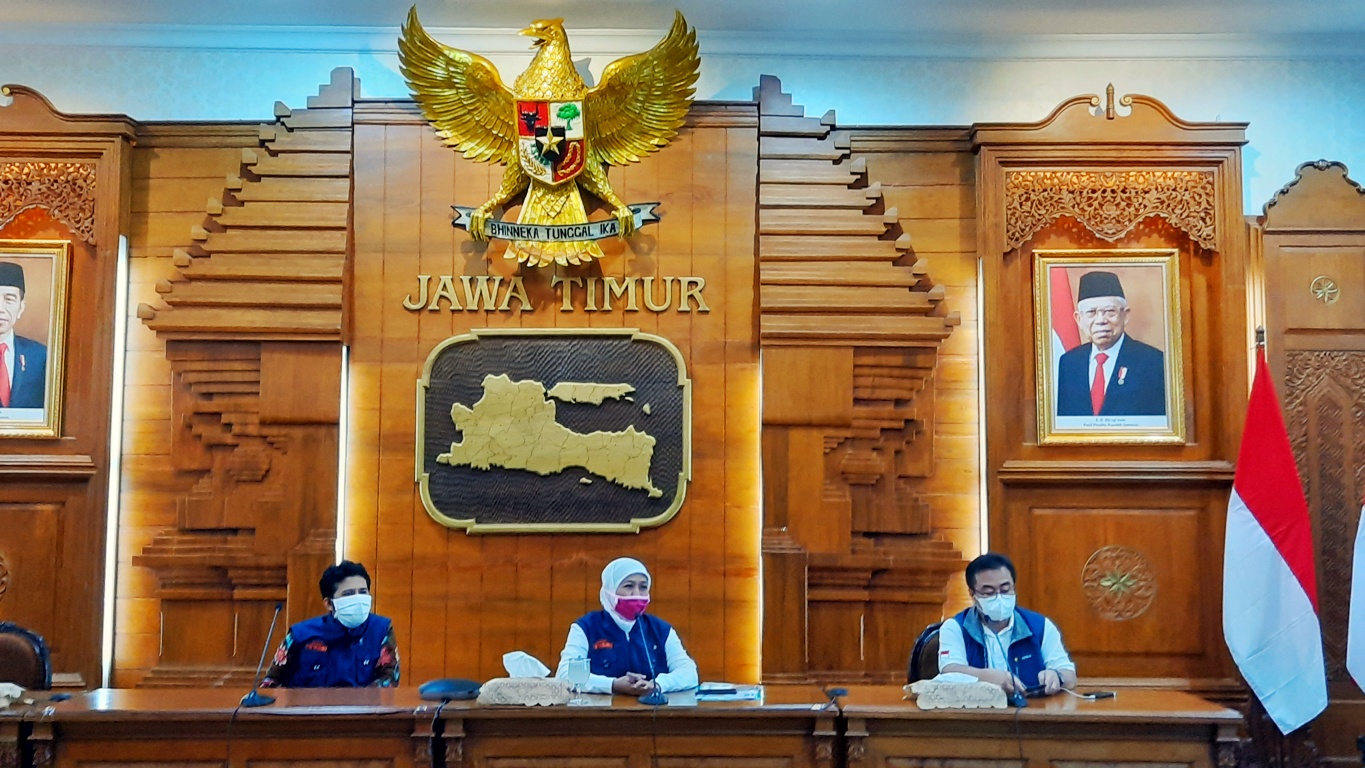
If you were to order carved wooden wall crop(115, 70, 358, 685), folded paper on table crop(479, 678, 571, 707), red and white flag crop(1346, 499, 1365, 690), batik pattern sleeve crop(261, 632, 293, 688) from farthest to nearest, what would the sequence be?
carved wooden wall crop(115, 70, 358, 685) → red and white flag crop(1346, 499, 1365, 690) → batik pattern sleeve crop(261, 632, 293, 688) → folded paper on table crop(479, 678, 571, 707)

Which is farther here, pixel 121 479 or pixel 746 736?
pixel 121 479

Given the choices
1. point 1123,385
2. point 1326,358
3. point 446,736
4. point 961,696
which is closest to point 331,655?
point 446,736

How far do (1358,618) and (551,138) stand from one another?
13.4 feet

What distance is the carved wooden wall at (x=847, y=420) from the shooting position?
18.8 feet

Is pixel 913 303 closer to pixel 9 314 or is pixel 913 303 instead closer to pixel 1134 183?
pixel 1134 183

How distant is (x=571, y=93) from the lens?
5.79 metres

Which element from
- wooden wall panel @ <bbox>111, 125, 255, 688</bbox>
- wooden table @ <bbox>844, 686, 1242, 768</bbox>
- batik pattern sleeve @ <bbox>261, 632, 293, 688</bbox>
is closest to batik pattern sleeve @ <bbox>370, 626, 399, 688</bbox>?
batik pattern sleeve @ <bbox>261, 632, 293, 688</bbox>

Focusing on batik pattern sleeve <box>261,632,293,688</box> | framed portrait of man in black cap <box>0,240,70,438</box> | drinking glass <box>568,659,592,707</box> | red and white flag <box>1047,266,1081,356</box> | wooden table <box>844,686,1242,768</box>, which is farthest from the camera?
red and white flag <box>1047,266,1081,356</box>

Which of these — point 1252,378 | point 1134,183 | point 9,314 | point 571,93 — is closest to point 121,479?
point 9,314

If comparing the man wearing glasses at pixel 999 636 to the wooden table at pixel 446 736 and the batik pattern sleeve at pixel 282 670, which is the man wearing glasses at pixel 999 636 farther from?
the batik pattern sleeve at pixel 282 670

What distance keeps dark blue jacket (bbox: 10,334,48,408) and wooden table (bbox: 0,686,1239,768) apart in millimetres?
2445

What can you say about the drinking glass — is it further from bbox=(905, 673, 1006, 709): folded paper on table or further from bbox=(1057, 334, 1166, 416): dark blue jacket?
bbox=(1057, 334, 1166, 416): dark blue jacket

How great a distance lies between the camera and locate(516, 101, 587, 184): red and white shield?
576cm

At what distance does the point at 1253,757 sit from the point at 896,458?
6.85 ft
